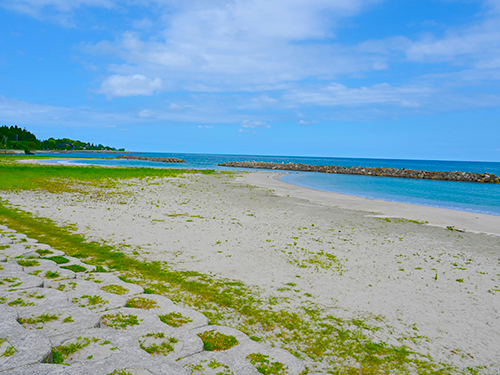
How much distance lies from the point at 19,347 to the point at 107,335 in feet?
3.71

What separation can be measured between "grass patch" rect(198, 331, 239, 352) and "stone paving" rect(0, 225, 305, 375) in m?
0.02

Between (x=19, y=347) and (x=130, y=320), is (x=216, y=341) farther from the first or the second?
(x=19, y=347)

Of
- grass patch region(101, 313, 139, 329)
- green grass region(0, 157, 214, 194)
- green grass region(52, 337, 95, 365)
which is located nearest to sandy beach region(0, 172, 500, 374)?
grass patch region(101, 313, 139, 329)

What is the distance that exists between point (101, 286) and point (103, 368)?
3.70m

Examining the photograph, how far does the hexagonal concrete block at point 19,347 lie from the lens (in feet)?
11.4

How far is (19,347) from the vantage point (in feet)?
12.3

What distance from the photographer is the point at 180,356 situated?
4.49 meters

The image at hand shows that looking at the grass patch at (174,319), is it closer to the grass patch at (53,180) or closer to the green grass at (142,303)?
the green grass at (142,303)

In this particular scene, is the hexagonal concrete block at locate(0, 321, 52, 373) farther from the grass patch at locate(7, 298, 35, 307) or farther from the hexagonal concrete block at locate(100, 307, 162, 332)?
the hexagonal concrete block at locate(100, 307, 162, 332)

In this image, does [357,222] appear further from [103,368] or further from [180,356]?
[103,368]

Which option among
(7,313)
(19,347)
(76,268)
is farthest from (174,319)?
(76,268)

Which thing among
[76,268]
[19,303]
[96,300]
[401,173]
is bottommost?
[76,268]

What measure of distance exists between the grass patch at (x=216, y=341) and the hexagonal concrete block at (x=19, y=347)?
2.27 meters

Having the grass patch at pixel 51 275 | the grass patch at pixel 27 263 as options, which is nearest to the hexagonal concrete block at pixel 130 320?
the grass patch at pixel 51 275
